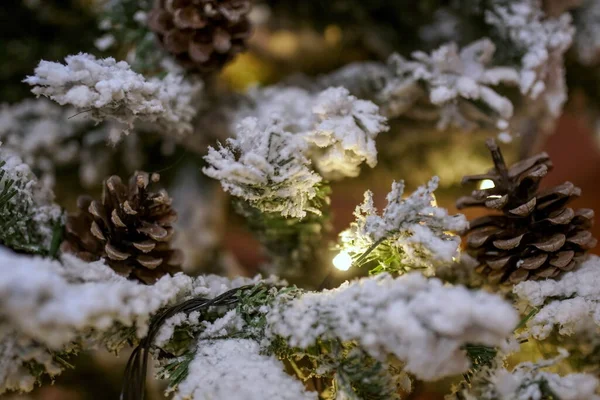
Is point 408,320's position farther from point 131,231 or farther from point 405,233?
point 131,231

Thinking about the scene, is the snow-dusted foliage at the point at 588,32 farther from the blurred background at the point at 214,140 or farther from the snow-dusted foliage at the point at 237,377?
the snow-dusted foliage at the point at 237,377

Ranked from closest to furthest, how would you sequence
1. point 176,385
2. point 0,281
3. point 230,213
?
point 0,281 < point 176,385 < point 230,213

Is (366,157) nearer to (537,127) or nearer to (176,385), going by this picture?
(176,385)

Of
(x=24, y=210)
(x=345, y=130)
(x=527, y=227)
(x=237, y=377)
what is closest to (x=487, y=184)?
(x=527, y=227)

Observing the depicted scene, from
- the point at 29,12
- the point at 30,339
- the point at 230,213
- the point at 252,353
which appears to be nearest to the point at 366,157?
the point at 252,353

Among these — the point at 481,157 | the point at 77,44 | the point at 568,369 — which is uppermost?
the point at 77,44

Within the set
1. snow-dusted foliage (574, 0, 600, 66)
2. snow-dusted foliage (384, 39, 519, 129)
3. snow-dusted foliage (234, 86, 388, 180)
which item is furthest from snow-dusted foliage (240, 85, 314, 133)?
snow-dusted foliage (574, 0, 600, 66)
